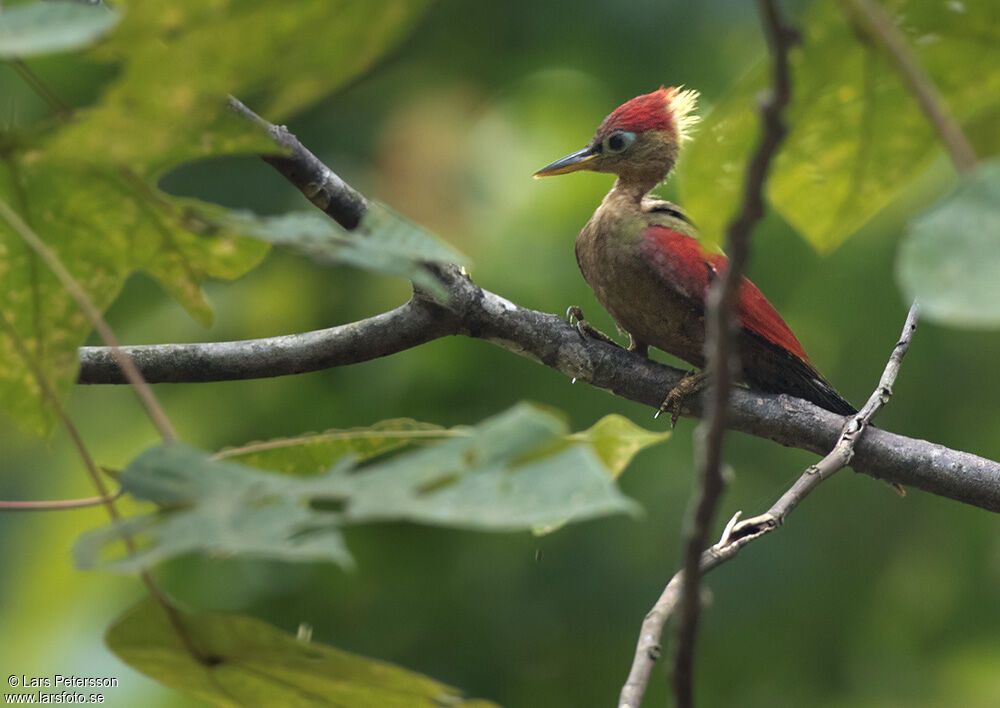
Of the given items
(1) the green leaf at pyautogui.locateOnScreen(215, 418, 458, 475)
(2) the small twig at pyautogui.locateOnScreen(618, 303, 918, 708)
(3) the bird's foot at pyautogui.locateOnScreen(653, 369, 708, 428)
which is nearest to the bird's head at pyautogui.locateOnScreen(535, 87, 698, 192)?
(3) the bird's foot at pyautogui.locateOnScreen(653, 369, 708, 428)

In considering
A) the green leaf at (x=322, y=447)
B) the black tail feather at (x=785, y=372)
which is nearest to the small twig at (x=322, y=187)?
the green leaf at (x=322, y=447)

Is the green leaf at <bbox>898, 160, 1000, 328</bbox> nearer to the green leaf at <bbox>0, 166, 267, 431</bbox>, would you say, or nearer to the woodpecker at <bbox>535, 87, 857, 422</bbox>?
the green leaf at <bbox>0, 166, 267, 431</bbox>

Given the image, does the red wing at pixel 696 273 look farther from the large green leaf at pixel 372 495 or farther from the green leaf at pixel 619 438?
the large green leaf at pixel 372 495

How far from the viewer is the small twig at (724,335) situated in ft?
1.75

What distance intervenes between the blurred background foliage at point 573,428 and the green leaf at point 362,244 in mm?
2628

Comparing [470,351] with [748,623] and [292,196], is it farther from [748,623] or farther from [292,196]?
[748,623]

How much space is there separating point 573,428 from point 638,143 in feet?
3.67

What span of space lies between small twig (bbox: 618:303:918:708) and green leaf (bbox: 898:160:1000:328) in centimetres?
21

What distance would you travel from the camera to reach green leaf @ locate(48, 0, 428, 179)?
57cm

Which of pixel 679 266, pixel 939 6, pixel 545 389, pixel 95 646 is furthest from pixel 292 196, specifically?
pixel 939 6

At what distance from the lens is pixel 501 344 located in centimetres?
167

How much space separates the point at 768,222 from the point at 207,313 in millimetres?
2823

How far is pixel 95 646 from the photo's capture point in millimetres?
3168

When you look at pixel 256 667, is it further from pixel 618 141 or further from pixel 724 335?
pixel 618 141
